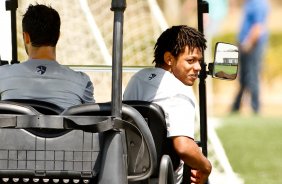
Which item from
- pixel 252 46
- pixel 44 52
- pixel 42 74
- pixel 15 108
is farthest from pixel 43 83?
pixel 252 46

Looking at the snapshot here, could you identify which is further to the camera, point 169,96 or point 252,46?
point 252,46

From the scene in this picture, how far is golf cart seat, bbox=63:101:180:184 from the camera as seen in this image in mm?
5020

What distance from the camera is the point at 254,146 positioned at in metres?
17.2

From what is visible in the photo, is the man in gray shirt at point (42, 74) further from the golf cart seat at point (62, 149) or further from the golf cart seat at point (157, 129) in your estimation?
the golf cart seat at point (62, 149)

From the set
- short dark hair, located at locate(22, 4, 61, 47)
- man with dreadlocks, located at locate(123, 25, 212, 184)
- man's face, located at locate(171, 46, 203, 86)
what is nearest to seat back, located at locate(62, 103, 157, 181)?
man with dreadlocks, located at locate(123, 25, 212, 184)

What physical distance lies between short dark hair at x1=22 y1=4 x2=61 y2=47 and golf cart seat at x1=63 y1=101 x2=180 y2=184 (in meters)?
0.43

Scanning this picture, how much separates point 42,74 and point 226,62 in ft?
3.36

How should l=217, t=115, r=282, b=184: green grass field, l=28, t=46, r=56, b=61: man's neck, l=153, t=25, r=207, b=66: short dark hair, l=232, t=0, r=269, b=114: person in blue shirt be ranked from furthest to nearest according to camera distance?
l=232, t=0, r=269, b=114: person in blue shirt, l=217, t=115, r=282, b=184: green grass field, l=153, t=25, r=207, b=66: short dark hair, l=28, t=46, r=56, b=61: man's neck

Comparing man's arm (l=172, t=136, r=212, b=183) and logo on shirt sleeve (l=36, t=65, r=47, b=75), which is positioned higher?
logo on shirt sleeve (l=36, t=65, r=47, b=75)

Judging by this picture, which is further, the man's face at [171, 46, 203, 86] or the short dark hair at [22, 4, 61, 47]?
the man's face at [171, 46, 203, 86]

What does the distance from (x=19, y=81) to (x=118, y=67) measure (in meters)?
0.69

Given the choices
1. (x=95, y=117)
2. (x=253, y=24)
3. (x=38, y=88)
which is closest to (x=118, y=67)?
(x=95, y=117)

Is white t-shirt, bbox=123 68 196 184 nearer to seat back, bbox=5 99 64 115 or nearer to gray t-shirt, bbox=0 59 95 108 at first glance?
gray t-shirt, bbox=0 59 95 108

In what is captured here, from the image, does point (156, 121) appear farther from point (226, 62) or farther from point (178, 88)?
point (226, 62)
